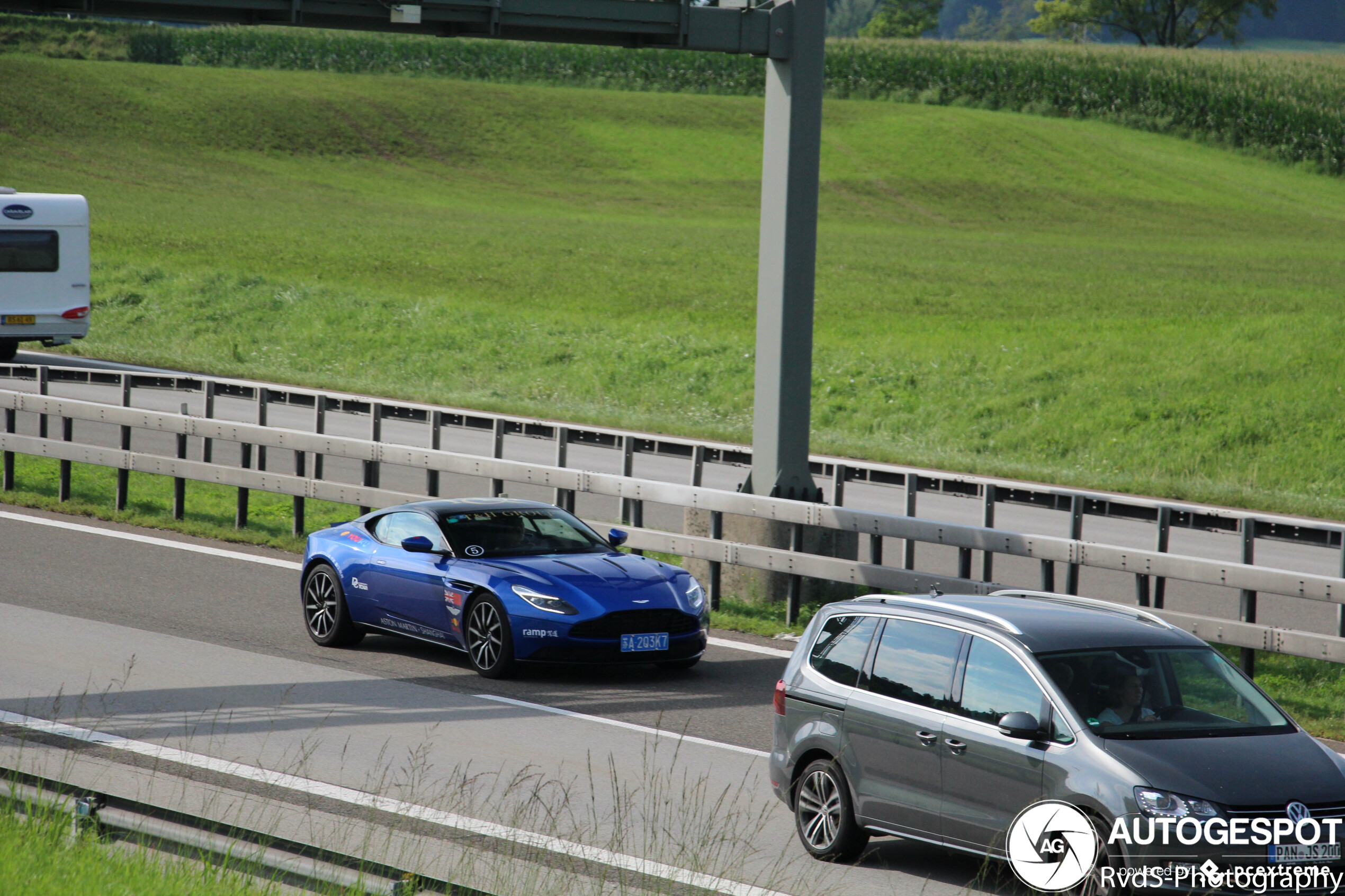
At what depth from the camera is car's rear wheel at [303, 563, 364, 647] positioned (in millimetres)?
12945

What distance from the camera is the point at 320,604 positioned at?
516 inches

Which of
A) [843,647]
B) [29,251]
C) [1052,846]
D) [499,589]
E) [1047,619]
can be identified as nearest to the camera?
[1052,846]

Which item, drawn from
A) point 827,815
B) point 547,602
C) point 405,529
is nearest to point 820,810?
point 827,815

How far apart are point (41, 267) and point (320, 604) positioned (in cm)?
2173

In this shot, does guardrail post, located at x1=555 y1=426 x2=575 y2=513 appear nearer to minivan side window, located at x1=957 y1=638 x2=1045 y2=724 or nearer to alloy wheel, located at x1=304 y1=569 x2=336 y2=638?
alloy wheel, located at x1=304 y1=569 x2=336 y2=638

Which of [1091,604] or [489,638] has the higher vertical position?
[1091,604]

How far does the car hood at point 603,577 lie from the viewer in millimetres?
11828

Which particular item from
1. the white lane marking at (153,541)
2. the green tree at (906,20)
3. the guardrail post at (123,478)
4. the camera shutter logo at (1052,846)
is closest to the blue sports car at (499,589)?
the white lane marking at (153,541)

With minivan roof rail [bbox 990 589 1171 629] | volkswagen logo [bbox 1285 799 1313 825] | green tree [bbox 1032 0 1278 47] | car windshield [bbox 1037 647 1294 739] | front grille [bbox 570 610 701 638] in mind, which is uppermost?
green tree [bbox 1032 0 1278 47]

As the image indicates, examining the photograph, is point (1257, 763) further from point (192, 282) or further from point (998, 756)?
point (192, 282)

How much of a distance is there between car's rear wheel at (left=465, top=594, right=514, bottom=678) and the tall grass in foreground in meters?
59.8

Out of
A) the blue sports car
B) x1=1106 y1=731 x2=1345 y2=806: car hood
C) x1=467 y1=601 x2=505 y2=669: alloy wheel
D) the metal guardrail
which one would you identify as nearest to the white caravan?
the metal guardrail

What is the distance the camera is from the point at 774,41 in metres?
14.8

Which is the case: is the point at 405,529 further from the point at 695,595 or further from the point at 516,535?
the point at 695,595
